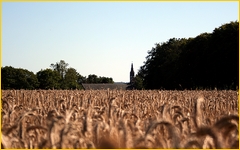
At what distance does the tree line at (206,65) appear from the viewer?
2362 inches

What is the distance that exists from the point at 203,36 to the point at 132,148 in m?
68.0

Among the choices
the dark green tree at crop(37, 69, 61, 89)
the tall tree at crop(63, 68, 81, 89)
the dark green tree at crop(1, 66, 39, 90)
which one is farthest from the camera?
the tall tree at crop(63, 68, 81, 89)

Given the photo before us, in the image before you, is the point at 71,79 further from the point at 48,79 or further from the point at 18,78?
the point at 18,78

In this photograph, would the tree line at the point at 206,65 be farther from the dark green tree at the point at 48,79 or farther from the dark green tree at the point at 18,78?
the dark green tree at the point at 48,79

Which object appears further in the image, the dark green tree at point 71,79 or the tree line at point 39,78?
the dark green tree at point 71,79

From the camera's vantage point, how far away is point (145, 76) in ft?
283

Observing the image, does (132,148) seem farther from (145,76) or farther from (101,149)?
(145,76)

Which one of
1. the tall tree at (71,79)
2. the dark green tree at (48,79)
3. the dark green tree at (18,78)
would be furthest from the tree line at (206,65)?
the tall tree at (71,79)

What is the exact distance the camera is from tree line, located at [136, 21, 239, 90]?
6001cm

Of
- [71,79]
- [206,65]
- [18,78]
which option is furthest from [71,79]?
[206,65]

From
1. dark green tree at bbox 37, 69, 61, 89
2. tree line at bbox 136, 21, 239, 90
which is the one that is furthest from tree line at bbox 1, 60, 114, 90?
tree line at bbox 136, 21, 239, 90

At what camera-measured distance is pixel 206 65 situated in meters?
63.9

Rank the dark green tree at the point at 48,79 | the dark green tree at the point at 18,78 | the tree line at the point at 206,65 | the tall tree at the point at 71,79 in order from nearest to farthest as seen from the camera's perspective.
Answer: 1. the tree line at the point at 206,65
2. the dark green tree at the point at 18,78
3. the dark green tree at the point at 48,79
4. the tall tree at the point at 71,79

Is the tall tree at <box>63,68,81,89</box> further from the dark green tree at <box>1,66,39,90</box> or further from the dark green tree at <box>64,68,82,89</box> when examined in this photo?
the dark green tree at <box>1,66,39,90</box>
